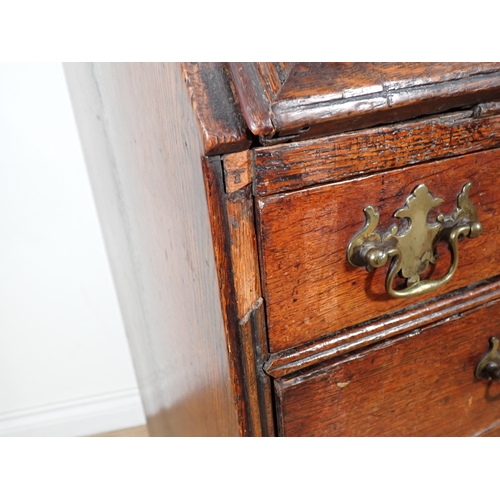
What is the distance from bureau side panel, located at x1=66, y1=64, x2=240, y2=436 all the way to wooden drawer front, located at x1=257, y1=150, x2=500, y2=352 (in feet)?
0.17

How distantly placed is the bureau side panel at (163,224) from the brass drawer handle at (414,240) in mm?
A: 133

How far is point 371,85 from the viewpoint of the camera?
15.3 inches

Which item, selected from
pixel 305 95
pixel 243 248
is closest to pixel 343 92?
pixel 305 95

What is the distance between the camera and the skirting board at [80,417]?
127cm

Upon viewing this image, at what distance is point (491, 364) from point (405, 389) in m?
0.11

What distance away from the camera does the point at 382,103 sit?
39 cm

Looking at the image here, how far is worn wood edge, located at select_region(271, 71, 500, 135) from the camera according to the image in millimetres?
370

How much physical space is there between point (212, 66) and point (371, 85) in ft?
0.39

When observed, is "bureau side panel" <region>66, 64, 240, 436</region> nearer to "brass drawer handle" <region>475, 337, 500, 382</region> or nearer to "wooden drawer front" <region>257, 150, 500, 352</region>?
"wooden drawer front" <region>257, 150, 500, 352</region>

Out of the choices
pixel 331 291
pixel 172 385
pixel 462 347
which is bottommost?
pixel 172 385

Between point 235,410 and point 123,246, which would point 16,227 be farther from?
point 235,410

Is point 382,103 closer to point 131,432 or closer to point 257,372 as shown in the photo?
point 257,372

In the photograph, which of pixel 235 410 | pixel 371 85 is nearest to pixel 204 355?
pixel 235 410

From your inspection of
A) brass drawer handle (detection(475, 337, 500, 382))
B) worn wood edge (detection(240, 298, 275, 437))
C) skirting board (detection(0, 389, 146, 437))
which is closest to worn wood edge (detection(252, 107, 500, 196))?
worn wood edge (detection(240, 298, 275, 437))
